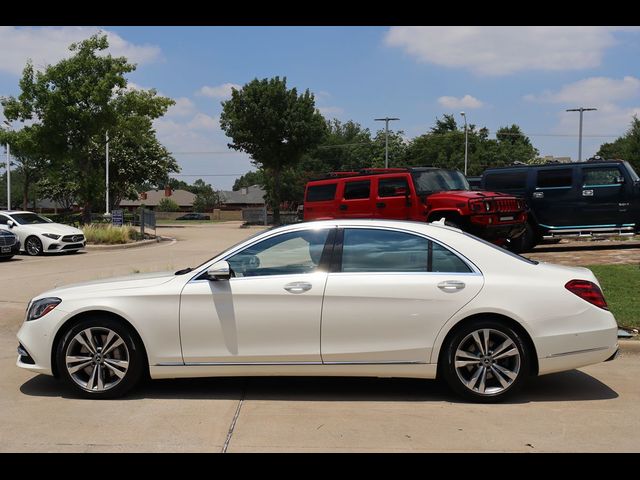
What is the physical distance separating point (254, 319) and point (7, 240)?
527 inches

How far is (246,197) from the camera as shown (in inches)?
4811

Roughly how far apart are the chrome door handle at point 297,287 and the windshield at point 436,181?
27.3 ft

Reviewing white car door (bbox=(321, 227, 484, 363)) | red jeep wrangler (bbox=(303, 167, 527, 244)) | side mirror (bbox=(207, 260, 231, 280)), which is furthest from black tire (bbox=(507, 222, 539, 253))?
side mirror (bbox=(207, 260, 231, 280))

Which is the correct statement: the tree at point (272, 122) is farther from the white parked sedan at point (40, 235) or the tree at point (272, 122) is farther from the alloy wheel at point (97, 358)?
the alloy wheel at point (97, 358)

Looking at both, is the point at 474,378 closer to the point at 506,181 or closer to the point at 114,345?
the point at 114,345

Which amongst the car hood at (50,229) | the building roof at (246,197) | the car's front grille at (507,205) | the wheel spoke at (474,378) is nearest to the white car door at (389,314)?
the wheel spoke at (474,378)

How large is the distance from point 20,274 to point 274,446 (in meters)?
11.0

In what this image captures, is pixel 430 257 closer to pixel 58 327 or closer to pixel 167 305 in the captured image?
pixel 167 305

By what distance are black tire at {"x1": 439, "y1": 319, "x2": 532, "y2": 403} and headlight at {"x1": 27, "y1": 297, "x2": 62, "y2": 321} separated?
3.29 m

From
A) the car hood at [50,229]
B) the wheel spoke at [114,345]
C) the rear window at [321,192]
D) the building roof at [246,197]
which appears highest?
the building roof at [246,197]

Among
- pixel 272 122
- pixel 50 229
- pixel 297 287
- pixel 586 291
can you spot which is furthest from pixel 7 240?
pixel 272 122

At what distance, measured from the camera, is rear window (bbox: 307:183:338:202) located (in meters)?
14.4

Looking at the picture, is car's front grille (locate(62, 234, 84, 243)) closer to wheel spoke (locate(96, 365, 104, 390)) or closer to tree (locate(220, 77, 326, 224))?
wheel spoke (locate(96, 365, 104, 390))

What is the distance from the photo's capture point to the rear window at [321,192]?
14438 mm
